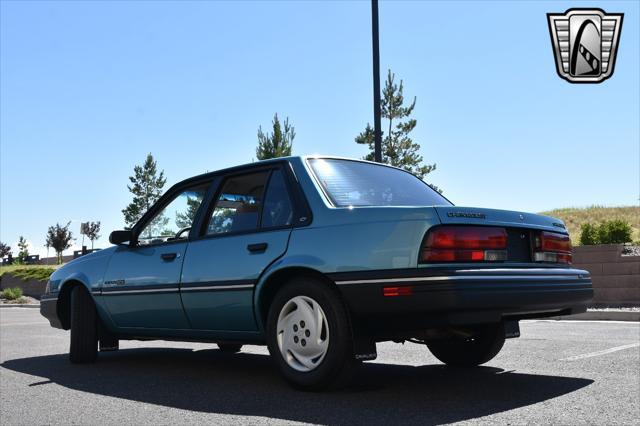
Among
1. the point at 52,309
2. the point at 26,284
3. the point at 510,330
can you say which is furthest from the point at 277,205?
the point at 26,284

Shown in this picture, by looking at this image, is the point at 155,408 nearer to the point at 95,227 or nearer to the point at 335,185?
the point at 335,185

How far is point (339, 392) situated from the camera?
454 cm

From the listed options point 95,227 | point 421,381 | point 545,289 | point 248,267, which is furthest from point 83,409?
point 95,227

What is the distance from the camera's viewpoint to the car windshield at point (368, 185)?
4.91 metres

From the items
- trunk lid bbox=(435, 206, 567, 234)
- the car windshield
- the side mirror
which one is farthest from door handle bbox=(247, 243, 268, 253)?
the side mirror

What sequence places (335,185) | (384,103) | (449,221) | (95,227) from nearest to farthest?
(449,221), (335,185), (384,103), (95,227)

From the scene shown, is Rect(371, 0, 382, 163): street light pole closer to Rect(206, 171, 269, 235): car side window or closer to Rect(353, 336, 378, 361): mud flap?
Rect(206, 171, 269, 235): car side window

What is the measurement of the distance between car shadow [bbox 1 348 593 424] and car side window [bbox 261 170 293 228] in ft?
3.89

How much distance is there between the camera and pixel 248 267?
501 centimetres

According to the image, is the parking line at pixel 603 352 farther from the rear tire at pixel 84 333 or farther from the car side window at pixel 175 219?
the rear tire at pixel 84 333

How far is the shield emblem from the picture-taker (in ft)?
40.5

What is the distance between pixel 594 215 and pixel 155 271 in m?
33.2

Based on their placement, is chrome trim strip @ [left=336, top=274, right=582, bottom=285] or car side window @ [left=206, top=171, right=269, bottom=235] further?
car side window @ [left=206, top=171, right=269, bottom=235]

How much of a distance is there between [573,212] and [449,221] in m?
35.2
